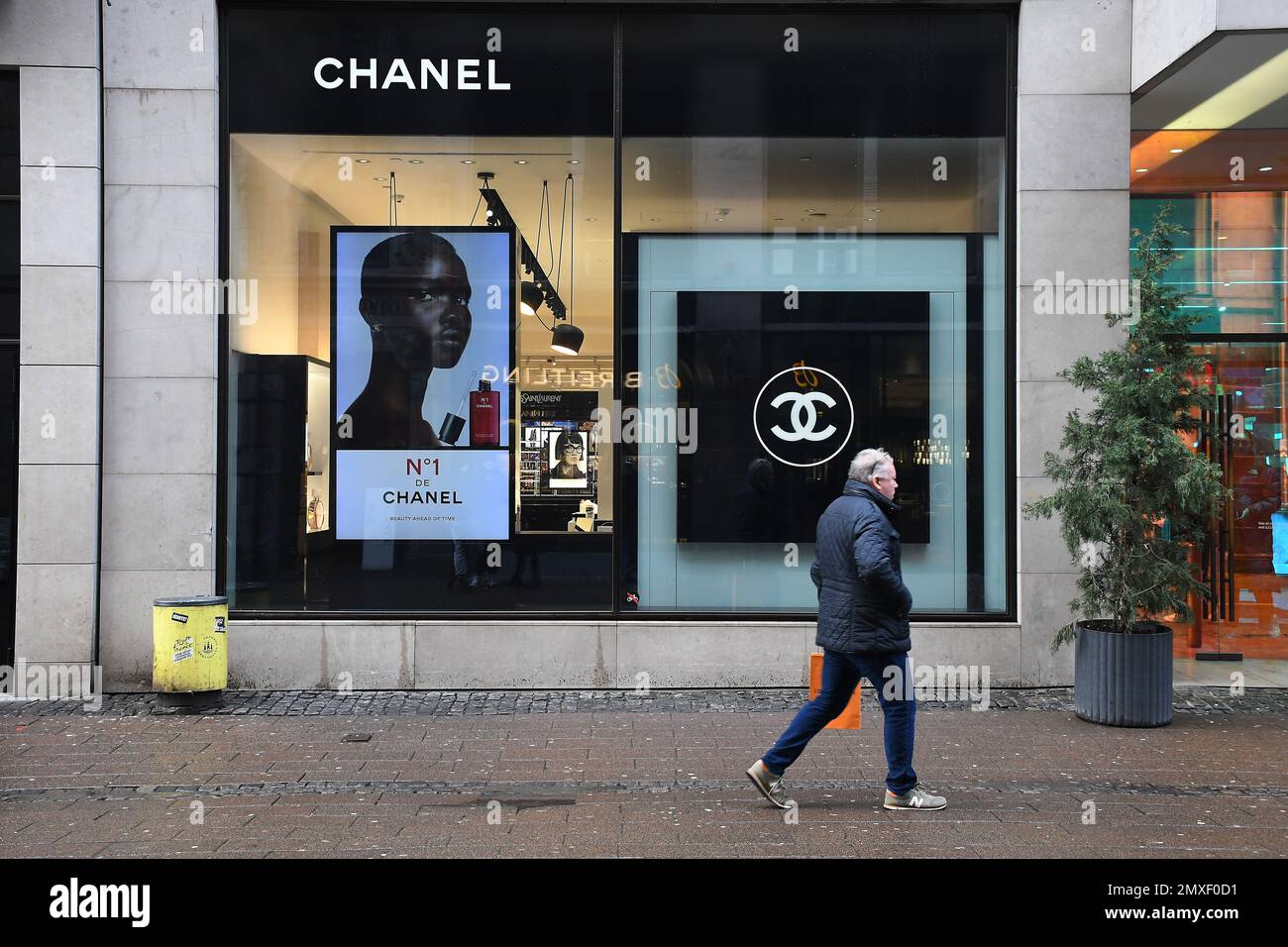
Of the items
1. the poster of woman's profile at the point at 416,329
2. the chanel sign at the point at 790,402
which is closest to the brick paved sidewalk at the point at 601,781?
the chanel sign at the point at 790,402

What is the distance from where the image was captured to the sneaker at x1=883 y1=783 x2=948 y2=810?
6.75 metres

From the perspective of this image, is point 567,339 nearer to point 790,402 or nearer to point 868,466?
point 790,402

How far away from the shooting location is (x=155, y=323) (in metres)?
10.4

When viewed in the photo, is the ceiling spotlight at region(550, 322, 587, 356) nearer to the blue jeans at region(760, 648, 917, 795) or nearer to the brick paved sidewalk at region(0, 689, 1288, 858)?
the brick paved sidewalk at region(0, 689, 1288, 858)

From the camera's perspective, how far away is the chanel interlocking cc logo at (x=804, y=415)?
1074 centimetres

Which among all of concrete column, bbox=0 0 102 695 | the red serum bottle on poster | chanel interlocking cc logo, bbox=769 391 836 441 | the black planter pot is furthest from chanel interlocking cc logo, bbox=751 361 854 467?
concrete column, bbox=0 0 102 695

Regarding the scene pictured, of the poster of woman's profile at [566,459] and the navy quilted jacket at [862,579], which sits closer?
the navy quilted jacket at [862,579]

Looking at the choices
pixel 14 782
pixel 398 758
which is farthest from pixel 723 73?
pixel 14 782

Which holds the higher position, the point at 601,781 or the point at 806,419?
the point at 806,419

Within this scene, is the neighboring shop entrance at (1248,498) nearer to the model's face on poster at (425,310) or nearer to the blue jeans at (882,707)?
the blue jeans at (882,707)

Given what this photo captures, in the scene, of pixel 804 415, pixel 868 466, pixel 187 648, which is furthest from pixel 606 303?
pixel 187 648

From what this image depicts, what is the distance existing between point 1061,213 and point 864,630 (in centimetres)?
571

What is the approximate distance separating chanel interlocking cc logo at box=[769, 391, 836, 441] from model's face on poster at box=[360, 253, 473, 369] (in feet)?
9.98

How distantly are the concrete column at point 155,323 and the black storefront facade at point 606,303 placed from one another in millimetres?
273
